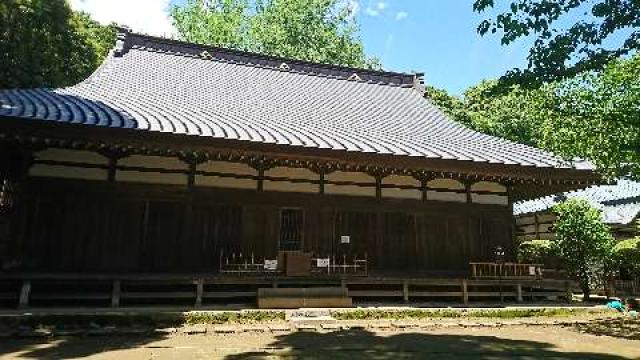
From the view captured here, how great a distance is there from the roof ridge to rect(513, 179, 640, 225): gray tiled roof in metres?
9.68

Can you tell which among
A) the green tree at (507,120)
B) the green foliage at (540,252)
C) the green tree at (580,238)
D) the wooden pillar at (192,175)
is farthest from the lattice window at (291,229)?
the green tree at (507,120)

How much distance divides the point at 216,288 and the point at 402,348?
18.9ft

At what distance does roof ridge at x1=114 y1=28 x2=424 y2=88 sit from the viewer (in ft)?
64.3

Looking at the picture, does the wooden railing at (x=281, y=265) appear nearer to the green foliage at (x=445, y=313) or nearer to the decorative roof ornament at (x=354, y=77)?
the green foliage at (x=445, y=313)

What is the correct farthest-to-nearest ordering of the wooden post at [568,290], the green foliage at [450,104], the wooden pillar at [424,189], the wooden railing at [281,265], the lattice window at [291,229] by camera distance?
the green foliage at [450,104] < the wooden pillar at [424,189] < the wooden post at [568,290] < the lattice window at [291,229] < the wooden railing at [281,265]

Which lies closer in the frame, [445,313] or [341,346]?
[341,346]

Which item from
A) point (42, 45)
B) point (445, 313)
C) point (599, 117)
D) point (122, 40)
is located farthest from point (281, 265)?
point (42, 45)

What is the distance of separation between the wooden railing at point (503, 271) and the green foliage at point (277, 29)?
86.0 feet

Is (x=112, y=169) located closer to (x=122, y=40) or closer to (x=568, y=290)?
(x=122, y=40)

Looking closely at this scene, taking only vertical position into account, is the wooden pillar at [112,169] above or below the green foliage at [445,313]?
above

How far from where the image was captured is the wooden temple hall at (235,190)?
10430 millimetres

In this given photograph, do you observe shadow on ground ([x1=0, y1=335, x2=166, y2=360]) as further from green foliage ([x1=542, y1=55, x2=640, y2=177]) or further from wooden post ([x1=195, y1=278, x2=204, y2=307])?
green foliage ([x1=542, y1=55, x2=640, y2=177])

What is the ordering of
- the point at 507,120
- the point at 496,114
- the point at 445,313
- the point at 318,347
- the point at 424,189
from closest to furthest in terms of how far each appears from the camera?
the point at 318,347
the point at 445,313
the point at 424,189
the point at 507,120
the point at 496,114

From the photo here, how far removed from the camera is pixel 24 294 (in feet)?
31.8
